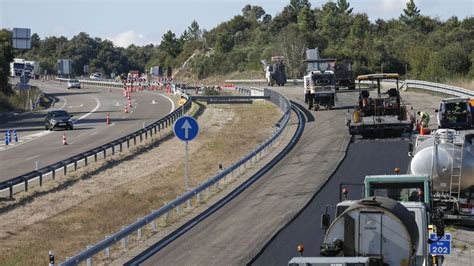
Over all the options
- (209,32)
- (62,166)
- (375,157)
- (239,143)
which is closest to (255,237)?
(375,157)

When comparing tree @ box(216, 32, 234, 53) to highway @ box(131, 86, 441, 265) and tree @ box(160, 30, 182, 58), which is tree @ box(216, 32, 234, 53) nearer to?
tree @ box(160, 30, 182, 58)

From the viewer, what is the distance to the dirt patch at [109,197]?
70.1ft

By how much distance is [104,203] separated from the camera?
2736cm

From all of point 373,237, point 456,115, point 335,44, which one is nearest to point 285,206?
point 373,237

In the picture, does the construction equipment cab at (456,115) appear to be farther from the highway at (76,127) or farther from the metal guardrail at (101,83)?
the metal guardrail at (101,83)

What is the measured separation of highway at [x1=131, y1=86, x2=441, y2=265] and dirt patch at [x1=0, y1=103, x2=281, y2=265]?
362cm

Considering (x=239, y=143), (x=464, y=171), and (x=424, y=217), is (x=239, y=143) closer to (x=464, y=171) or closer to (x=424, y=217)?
(x=464, y=171)

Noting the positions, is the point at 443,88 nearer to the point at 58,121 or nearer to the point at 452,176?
the point at 58,121

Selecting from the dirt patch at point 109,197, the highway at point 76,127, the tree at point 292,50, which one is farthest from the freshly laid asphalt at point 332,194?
the tree at point 292,50

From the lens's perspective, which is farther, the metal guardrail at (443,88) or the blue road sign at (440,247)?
the metal guardrail at (443,88)

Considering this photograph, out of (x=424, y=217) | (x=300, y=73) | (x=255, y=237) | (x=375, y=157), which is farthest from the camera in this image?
(x=300, y=73)

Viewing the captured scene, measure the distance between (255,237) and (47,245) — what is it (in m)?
5.97

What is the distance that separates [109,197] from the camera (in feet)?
93.5

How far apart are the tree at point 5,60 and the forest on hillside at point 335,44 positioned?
27848 mm
